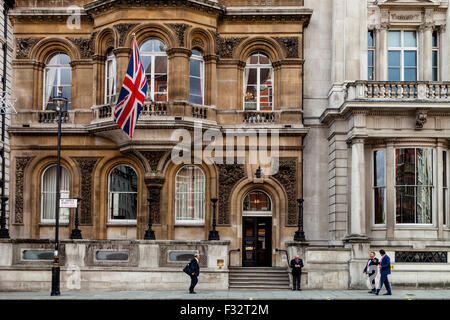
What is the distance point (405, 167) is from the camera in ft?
101

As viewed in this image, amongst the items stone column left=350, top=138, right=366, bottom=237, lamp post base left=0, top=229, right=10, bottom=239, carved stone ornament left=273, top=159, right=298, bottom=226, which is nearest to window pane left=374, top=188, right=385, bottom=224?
stone column left=350, top=138, right=366, bottom=237

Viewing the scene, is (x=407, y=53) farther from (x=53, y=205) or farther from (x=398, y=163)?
(x=53, y=205)

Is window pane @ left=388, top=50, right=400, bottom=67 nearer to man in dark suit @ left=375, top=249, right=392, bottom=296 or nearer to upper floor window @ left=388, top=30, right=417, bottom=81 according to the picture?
upper floor window @ left=388, top=30, right=417, bottom=81

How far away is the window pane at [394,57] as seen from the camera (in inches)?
1303

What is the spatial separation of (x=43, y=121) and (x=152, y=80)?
5.62 m

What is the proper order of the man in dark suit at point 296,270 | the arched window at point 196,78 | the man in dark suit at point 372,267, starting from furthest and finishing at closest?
the arched window at point 196,78 < the man in dark suit at point 296,270 < the man in dark suit at point 372,267

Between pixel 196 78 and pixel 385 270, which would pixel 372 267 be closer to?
pixel 385 270

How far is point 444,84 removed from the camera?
3048 centimetres

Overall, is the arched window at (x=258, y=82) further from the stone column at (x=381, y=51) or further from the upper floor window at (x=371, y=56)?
the stone column at (x=381, y=51)

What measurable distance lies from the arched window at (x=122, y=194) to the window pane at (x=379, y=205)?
11.0m

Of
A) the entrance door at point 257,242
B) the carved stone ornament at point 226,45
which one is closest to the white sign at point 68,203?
the entrance door at point 257,242

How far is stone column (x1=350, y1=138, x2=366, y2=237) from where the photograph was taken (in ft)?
99.5

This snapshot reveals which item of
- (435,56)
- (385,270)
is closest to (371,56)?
(435,56)

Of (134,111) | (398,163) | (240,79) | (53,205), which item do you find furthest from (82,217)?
(398,163)
